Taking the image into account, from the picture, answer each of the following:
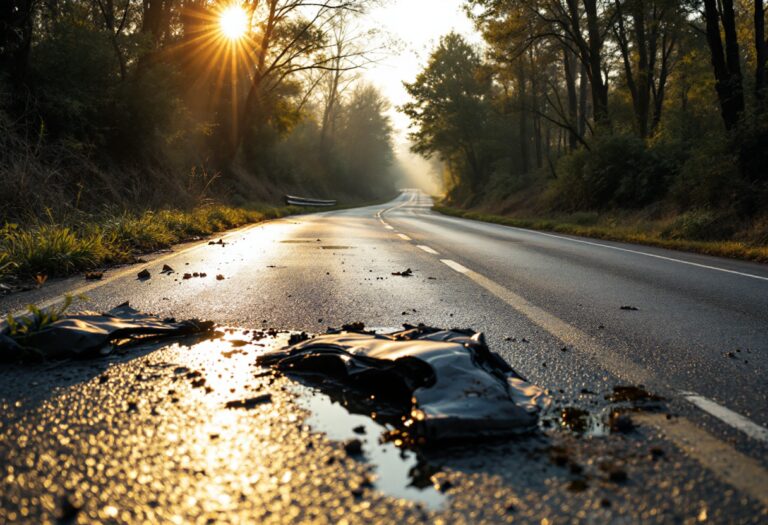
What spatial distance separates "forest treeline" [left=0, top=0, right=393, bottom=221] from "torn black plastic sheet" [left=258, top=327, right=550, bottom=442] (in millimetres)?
6663

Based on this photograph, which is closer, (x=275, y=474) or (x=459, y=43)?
(x=275, y=474)

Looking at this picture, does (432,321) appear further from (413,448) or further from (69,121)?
(69,121)

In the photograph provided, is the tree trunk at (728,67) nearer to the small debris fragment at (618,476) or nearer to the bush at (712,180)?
the bush at (712,180)

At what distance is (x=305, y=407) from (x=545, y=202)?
26475 millimetres

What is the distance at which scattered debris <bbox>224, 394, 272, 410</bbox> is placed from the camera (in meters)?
2.25

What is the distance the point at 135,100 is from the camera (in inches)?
627

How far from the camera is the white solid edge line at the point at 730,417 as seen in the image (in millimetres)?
2061

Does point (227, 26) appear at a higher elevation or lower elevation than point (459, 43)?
lower

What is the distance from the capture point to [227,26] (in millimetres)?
25359

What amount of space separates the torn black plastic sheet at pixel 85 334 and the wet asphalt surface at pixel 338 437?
142 mm

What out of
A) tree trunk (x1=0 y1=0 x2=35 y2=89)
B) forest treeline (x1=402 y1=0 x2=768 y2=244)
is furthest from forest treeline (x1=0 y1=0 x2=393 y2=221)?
forest treeline (x1=402 y1=0 x2=768 y2=244)

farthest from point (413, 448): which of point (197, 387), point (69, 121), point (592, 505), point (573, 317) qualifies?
point (69, 121)

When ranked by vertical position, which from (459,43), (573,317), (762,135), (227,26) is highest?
(459,43)

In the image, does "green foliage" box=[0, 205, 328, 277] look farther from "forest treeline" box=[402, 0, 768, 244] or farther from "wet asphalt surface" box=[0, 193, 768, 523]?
"forest treeline" box=[402, 0, 768, 244]
